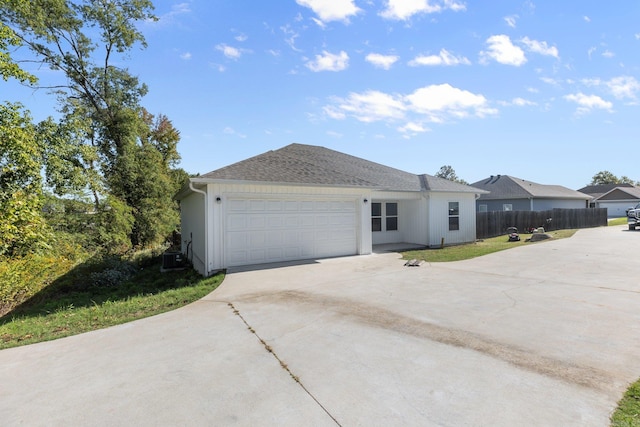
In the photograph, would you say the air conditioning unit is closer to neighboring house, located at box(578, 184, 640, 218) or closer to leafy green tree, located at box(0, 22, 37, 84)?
leafy green tree, located at box(0, 22, 37, 84)

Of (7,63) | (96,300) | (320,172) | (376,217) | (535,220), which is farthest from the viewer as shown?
(535,220)

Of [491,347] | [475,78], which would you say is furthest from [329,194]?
[491,347]

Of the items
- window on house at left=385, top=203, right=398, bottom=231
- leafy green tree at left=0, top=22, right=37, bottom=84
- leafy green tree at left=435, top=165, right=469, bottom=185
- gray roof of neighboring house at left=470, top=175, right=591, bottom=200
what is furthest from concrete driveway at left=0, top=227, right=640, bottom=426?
leafy green tree at left=435, top=165, right=469, bottom=185

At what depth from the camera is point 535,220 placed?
21453mm

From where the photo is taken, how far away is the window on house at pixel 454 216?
14.9 meters

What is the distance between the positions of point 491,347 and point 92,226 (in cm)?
1723

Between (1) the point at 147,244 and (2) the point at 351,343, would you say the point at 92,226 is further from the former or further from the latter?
(2) the point at 351,343

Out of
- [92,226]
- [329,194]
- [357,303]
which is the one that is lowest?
[357,303]

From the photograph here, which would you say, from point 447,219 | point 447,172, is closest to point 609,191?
point 447,172

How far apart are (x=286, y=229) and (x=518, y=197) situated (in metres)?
24.0

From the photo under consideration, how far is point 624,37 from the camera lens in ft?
29.2

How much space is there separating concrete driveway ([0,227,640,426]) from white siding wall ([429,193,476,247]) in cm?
764

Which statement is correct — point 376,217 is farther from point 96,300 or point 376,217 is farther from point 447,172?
point 447,172

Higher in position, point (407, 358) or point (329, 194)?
point (329, 194)
